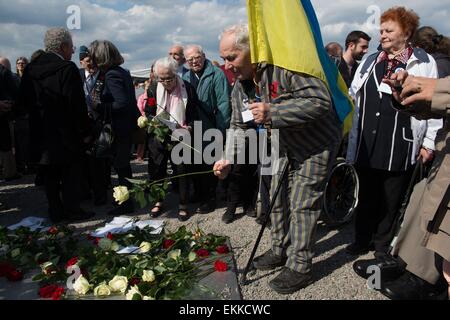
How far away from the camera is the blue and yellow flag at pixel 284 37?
266 centimetres

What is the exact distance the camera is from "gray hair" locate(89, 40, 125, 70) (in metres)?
4.54

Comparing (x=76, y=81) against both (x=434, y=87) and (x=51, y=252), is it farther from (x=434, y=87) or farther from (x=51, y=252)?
(x=434, y=87)

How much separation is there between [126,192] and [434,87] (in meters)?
2.30

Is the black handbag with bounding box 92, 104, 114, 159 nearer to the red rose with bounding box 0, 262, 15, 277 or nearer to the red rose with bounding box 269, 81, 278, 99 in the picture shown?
the red rose with bounding box 0, 262, 15, 277

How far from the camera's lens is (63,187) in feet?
15.4

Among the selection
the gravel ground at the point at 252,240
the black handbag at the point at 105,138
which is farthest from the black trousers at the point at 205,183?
the black handbag at the point at 105,138

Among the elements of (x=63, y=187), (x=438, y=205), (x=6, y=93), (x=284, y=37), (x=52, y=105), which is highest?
(x=284, y=37)

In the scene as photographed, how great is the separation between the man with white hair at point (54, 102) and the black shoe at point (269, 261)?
2.42 meters

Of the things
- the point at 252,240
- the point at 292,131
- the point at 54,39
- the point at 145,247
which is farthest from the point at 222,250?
the point at 54,39

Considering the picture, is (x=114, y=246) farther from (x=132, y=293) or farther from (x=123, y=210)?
(x=123, y=210)

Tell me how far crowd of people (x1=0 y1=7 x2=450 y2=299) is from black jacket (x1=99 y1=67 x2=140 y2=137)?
0.01 meters

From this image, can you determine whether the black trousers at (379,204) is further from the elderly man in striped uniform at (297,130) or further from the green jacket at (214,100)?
the green jacket at (214,100)

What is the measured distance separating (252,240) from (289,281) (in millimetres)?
1100

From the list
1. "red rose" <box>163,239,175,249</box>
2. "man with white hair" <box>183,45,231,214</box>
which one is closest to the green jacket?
"man with white hair" <box>183,45,231,214</box>
